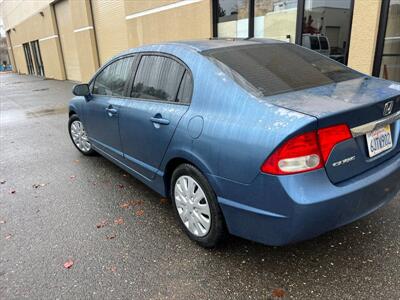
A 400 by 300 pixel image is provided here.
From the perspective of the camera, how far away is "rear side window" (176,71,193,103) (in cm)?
274

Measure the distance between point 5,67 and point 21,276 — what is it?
64572 mm

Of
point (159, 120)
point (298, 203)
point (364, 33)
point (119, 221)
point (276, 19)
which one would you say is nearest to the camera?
point (298, 203)

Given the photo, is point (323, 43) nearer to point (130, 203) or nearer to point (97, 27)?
point (130, 203)

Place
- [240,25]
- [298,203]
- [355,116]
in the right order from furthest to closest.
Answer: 1. [240,25]
2. [355,116]
3. [298,203]

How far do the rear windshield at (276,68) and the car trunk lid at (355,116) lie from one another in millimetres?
153

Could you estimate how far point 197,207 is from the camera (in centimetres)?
268

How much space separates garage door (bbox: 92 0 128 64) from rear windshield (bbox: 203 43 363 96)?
11.4 meters

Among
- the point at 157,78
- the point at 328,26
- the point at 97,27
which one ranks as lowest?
the point at 157,78

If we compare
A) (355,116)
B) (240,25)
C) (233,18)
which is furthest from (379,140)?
(233,18)

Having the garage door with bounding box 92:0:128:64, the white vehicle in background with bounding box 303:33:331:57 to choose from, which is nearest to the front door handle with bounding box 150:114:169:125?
the white vehicle in background with bounding box 303:33:331:57

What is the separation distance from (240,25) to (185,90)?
637 centimetres

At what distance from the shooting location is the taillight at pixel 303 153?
78.2 inches

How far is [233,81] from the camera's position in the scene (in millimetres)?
2426

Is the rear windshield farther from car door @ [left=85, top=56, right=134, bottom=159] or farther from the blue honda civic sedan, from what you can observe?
car door @ [left=85, top=56, right=134, bottom=159]
